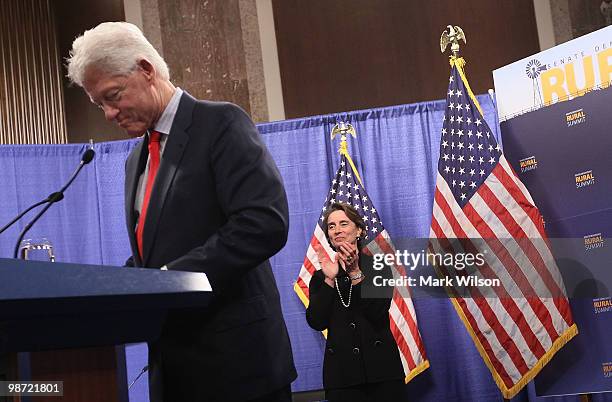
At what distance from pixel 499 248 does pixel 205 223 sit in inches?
133

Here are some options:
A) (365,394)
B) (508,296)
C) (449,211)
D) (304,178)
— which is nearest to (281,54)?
(304,178)

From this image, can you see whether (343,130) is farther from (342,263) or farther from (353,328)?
(353,328)

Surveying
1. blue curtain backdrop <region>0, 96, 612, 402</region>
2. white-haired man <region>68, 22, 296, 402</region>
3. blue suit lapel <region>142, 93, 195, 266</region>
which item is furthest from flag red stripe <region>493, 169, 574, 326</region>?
blue suit lapel <region>142, 93, 195, 266</region>

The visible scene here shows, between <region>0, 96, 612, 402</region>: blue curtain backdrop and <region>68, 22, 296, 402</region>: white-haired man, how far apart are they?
3.73 m

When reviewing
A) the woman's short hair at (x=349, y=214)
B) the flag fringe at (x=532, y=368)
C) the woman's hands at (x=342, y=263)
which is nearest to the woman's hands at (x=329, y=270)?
the woman's hands at (x=342, y=263)

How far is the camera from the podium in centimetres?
125

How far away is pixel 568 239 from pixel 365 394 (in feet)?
5.12

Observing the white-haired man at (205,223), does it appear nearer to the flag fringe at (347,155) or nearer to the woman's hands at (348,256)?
the woman's hands at (348,256)

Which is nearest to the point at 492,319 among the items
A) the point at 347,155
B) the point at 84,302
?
the point at 347,155

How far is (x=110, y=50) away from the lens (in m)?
1.98

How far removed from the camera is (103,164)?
6027 mm

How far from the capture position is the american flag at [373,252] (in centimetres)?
543

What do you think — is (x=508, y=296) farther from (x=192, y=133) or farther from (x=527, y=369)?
(x=192, y=133)

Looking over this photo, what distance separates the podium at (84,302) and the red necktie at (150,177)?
0.51 m
